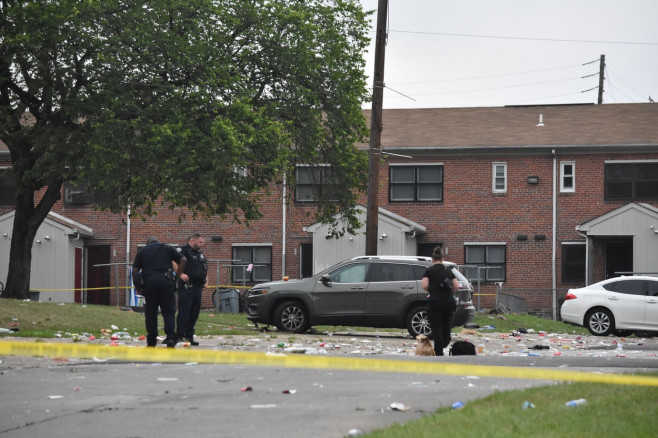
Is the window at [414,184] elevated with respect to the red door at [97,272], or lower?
elevated

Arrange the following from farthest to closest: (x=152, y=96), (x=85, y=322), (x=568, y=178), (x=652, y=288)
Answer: (x=568, y=178)
(x=152, y=96)
(x=652, y=288)
(x=85, y=322)

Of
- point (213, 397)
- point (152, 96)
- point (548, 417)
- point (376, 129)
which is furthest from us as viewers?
point (152, 96)

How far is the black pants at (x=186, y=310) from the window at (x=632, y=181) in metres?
25.6

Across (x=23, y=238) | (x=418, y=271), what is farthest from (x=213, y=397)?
(x=23, y=238)

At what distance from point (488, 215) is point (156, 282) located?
1024 inches

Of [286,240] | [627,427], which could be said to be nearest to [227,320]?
[286,240]

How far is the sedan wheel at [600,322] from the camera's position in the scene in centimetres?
2592

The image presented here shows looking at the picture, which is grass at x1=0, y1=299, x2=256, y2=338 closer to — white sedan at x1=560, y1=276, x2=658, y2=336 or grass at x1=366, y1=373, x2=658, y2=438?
white sedan at x1=560, y1=276, x2=658, y2=336

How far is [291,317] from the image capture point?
2273 cm

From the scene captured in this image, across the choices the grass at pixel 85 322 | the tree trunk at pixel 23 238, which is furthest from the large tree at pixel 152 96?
the grass at pixel 85 322

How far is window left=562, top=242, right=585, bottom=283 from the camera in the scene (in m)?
39.4

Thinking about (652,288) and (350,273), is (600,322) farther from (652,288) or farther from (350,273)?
(350,273)

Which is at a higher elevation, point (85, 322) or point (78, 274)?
point (78, 274)

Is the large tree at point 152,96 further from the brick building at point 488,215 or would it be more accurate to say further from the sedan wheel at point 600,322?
the brick building at point 488,215
